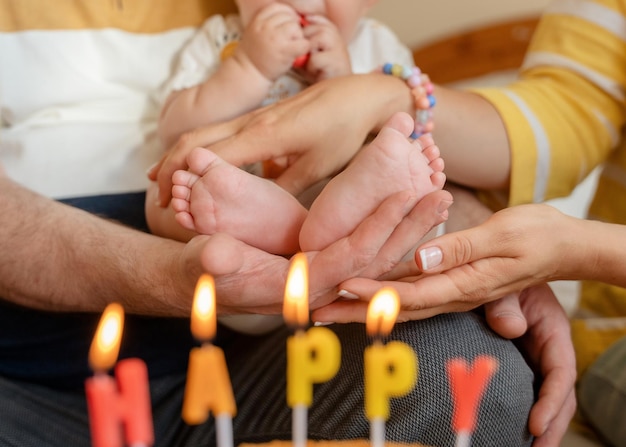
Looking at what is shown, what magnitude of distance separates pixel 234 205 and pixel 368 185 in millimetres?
150

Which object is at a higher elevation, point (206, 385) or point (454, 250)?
point (206, 385)

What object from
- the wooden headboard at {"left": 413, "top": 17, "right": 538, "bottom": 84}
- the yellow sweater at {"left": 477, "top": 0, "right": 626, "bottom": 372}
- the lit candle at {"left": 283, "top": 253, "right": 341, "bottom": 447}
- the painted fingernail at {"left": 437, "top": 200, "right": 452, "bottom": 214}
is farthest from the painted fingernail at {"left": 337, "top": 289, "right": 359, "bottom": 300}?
the wooden headboard at {"left": 413, "top": 17, "right": 538, "bottom": 84}

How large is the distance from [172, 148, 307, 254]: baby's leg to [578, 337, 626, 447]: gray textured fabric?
56 centimetres

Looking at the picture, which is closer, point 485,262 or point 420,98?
point 485,262

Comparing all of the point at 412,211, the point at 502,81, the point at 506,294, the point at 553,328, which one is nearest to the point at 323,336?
the point at 412,211

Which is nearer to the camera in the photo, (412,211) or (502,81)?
(412,211)

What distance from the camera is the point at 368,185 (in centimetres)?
68

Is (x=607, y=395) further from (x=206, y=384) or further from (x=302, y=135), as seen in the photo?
(x=206, y=384)

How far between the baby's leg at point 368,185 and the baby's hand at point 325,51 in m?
0.38

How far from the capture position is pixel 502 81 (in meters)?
1.75

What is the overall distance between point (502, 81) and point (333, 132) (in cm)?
104

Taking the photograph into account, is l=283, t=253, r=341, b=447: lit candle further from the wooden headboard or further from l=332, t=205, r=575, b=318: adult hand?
the wooden headboard

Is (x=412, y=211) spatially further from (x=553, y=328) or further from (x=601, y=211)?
(x=601, y=211)

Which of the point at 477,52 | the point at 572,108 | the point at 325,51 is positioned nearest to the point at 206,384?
the point at 325,51
